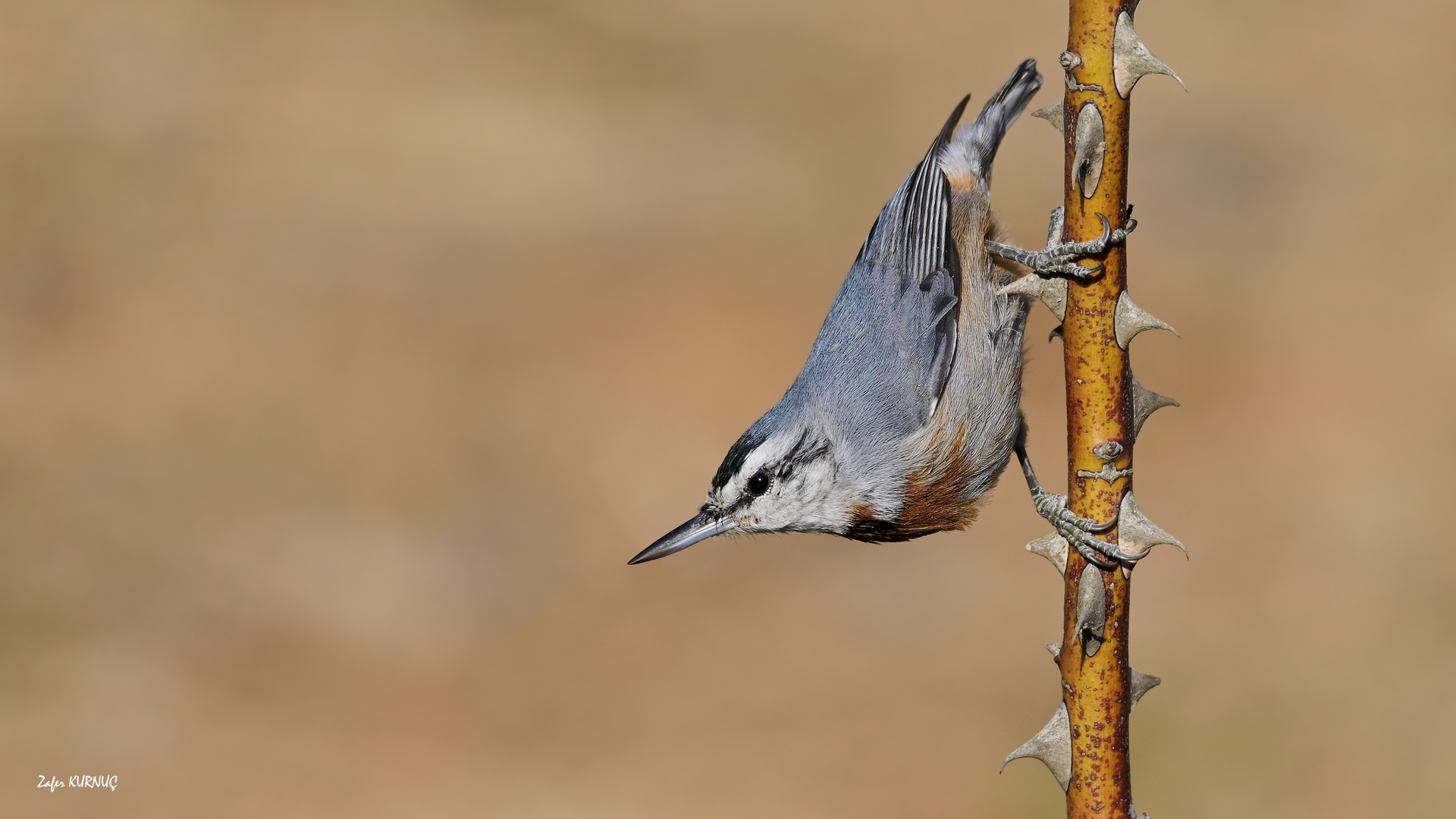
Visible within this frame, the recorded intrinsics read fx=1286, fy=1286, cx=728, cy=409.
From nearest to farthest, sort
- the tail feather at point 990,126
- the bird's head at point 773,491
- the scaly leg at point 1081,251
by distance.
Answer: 1. the scaly leg at point 1081,251
2. the bird's head at point 773,491
3. the tail feather at point 990,126

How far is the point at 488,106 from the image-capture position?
10141mm

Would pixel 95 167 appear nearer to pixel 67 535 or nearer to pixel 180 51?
pixel 180 51

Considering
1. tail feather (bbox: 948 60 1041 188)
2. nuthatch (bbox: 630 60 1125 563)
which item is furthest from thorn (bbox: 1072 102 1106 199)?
tail feather (bbox: 948 60 1041 188)

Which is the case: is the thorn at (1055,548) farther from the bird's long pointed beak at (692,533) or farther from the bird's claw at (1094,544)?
the bird's long pointed beak at (692,533)

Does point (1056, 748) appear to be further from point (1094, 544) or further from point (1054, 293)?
point (1054, 293)

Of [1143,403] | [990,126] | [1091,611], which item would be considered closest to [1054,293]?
[1143,403]

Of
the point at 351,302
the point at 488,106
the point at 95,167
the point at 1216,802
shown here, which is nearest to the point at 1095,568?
the point at 1216,802

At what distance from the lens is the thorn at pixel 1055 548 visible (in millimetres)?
2475

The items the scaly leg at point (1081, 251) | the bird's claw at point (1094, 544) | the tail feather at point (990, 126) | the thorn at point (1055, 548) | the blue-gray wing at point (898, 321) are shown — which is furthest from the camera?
the tail feather at point (990, 126)

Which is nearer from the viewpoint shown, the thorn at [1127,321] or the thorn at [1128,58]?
the thorn at [1128,58]

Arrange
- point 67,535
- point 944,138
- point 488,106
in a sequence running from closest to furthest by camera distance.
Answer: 1. point 944,138
2. point 67,535
3. point 488,106

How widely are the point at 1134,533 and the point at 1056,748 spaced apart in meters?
0.42

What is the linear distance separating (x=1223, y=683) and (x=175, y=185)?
8.26m

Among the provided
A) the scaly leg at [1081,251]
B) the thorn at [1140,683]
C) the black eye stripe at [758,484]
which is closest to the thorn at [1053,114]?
the scaly leg at [1081,251]
